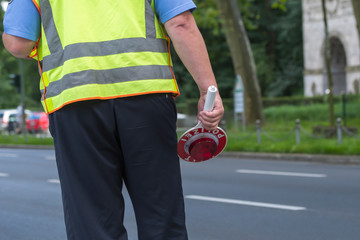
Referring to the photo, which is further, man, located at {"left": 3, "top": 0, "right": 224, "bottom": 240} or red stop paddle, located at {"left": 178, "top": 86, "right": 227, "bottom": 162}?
red stop paddle, located at {"left": 178, "top": 86, "right": 227, "bottom": 162}

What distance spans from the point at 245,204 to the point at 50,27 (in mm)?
5078

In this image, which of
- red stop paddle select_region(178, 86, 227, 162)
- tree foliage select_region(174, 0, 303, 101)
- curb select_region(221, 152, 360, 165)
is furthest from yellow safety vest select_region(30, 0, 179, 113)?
tree foliage select_region(174, 0, 303, 101)

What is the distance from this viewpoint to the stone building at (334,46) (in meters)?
36.8

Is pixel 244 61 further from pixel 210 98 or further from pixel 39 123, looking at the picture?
pixel 210 98

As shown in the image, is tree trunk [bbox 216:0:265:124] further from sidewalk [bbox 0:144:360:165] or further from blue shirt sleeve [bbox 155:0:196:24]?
blue shirt sleeve [bbox 155:0:196:24]

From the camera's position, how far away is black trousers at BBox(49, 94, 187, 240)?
2434mm

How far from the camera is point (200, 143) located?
2826mm

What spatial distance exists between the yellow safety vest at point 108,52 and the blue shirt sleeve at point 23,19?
0.46 ft

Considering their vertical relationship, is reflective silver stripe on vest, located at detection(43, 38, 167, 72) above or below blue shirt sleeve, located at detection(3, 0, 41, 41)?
below

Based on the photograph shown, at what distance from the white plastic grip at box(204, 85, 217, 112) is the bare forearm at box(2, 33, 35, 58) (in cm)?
75

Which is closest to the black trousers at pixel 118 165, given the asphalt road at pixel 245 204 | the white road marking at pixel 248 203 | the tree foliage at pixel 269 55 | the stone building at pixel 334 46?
the asphalt road at pixel 245 204

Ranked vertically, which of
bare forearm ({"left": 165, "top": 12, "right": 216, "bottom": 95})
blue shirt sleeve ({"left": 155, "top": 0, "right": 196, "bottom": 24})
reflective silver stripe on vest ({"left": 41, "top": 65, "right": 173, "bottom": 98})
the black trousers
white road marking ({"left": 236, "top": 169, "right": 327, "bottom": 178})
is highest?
blue shirt sleeve ({"left": 155, "top": 0, "right": 196, "bottom": 24})

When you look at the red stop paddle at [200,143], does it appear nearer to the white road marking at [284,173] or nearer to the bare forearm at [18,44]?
the bare forearm at [18,44]

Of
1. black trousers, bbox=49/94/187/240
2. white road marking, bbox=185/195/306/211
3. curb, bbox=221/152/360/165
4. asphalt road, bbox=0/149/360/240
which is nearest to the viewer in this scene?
black trousers, bbox=49/94/187/240
